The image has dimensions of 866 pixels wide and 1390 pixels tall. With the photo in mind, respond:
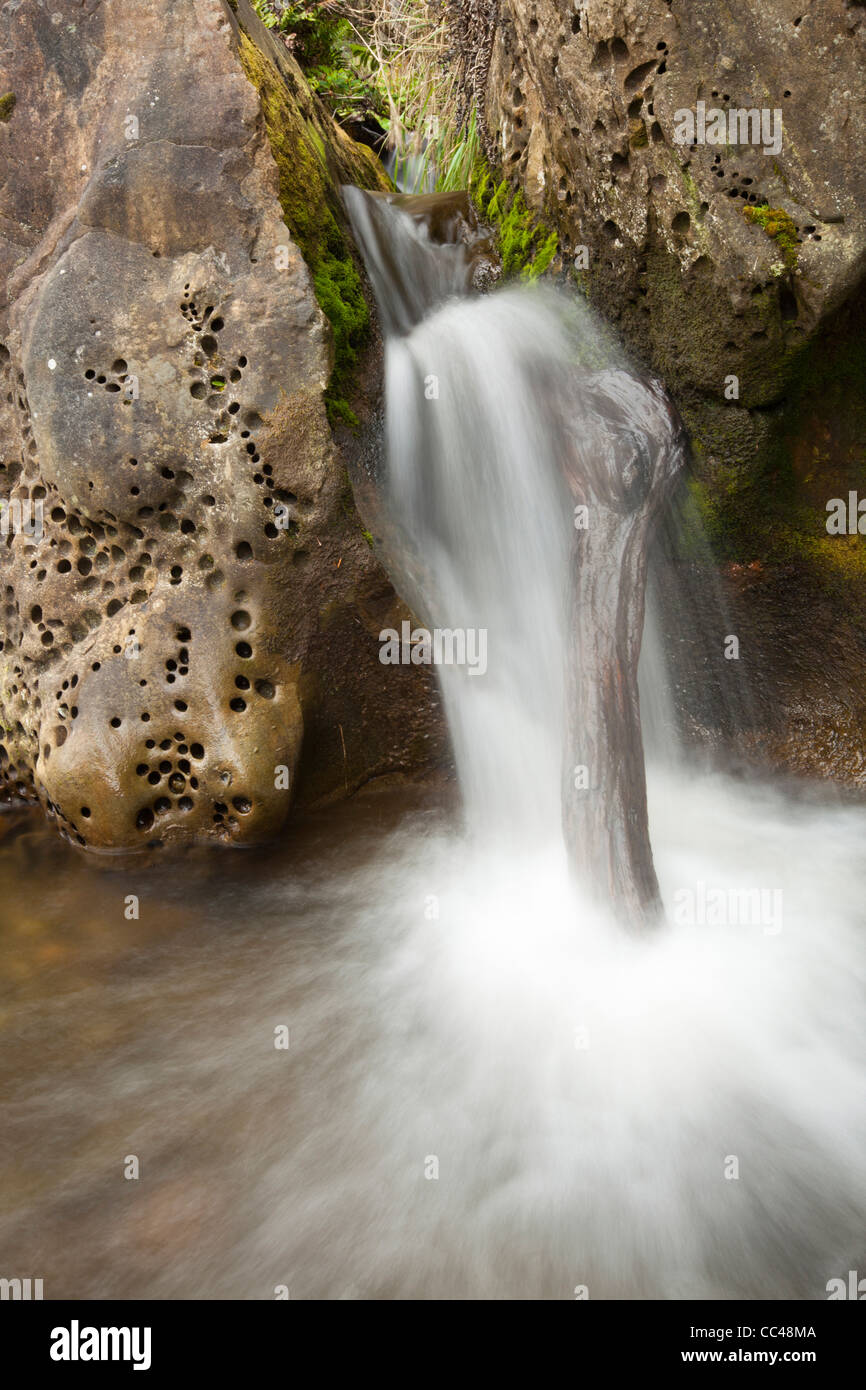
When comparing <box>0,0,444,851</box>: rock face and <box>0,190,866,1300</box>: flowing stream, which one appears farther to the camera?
<box>0,0,444,851</box>: rock face

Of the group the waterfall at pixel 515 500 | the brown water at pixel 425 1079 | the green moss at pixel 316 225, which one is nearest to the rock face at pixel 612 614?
the waterfall at pixel 515 500

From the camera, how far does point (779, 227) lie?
3803 mm

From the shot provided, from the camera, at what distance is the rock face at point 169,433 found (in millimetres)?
3900

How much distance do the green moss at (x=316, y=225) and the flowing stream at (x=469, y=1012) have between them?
12.4 inches

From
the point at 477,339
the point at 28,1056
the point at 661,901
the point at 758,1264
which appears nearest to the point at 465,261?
the point at 477,339

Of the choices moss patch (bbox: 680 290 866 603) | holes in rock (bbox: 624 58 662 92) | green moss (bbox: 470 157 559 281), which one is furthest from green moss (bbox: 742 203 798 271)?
green moss (bbox: 470 157 559 281)

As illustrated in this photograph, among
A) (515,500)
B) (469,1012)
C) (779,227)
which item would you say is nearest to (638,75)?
(779,227)

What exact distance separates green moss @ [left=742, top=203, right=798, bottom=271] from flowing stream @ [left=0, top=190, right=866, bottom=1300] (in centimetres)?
80

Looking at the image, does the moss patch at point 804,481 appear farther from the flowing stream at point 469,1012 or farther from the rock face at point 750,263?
the flowing stream at point 469,1012

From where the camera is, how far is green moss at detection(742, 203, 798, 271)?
3797 mm

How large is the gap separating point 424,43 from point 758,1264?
928 centimetres

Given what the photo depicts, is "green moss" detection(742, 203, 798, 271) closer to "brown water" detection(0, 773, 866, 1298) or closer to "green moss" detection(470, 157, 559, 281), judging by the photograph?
"green moss" detection(470, 157, 559, 281)
